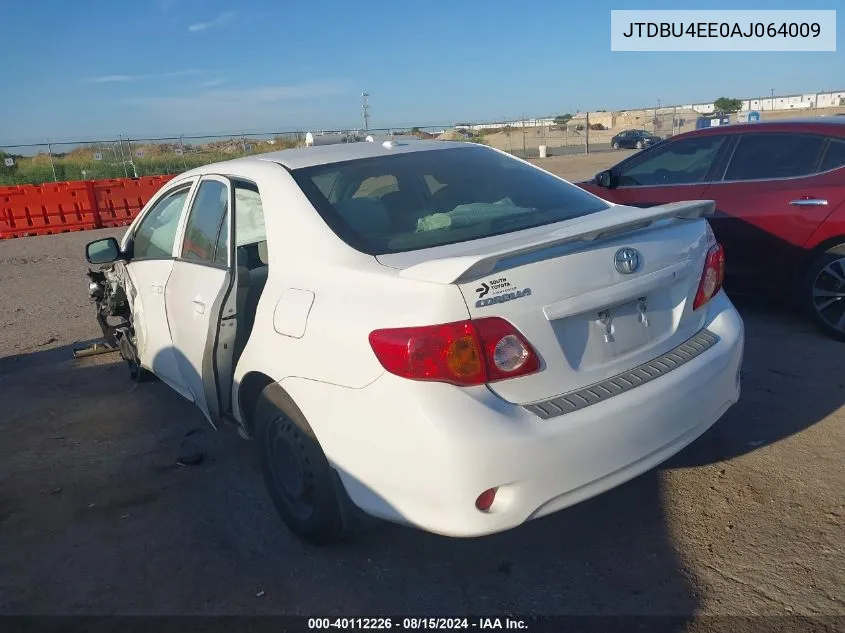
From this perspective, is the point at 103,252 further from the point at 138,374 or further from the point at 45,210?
the point at 45,210

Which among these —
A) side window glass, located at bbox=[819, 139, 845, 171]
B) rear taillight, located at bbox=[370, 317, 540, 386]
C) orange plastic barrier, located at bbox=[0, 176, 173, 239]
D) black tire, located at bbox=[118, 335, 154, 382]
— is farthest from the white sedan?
orange plastic barrier, located at bbox=[0, 176, 173, 239]

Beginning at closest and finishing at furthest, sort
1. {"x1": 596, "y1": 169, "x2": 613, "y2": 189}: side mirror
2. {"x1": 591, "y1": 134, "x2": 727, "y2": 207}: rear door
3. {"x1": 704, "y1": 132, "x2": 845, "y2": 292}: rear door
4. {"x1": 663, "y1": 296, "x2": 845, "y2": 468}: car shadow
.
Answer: {"x1": 663, "y1": 296, "x2": 845, "y2": 468}: car shadow
{"x1": 704, "y1": 132, "x2": 845, "y2": 292}: rear door
{"x1": 591, "y1": 134, "x2": 727, "y2": 207}: rear door
{"x1": 596, "y1": 169, "x2": 613, "y2": 189}: side mirror

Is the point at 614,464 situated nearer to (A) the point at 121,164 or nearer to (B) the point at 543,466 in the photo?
(B) the point at 543,466

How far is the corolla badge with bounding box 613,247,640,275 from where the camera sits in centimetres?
258

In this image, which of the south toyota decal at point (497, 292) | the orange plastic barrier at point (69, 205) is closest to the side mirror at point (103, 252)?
the south toyota decal at point (497, 292)

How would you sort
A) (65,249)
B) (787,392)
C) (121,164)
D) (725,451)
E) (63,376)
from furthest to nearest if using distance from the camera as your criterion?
(121,164), (65,249), (63,376), (787,392), (725,451)

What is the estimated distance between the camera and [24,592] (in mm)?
2902

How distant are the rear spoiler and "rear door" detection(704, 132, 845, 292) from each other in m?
2.53

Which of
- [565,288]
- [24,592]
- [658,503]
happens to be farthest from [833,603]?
[24,592]

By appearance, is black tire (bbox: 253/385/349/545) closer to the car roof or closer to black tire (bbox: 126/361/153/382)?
the car roof

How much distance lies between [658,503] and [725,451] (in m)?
0.66

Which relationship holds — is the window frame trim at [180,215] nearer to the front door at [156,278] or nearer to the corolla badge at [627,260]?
the front door at [156,278]

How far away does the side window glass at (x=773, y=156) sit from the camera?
205 inches

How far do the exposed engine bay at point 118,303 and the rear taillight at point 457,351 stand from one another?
3.08 metres
